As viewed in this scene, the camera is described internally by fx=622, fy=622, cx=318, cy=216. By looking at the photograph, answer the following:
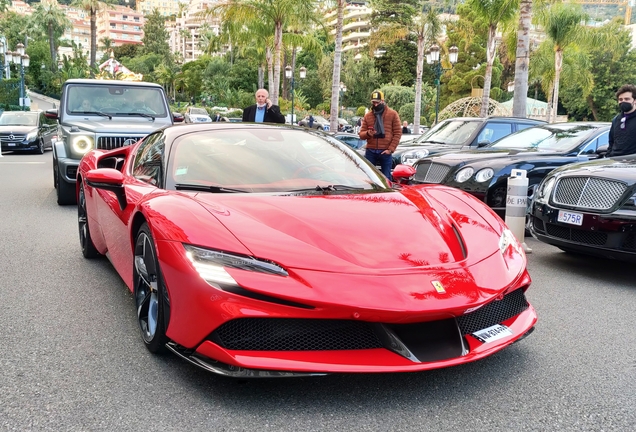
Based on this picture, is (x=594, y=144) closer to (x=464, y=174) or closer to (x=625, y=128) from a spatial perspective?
(x=625, y=128)

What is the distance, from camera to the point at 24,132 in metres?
20.7

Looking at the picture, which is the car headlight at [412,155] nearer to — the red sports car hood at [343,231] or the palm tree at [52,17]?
the red sports car hood at [343,231]

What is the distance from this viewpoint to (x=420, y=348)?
2656 millimetres

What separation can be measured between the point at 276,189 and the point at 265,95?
669 cm

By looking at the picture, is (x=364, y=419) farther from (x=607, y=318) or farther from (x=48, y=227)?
(x=48, y=227)

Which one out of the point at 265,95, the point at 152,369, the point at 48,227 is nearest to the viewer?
the point at 152,369

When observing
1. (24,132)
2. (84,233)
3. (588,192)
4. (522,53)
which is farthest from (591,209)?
(24,132)

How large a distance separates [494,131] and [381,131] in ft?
8.24

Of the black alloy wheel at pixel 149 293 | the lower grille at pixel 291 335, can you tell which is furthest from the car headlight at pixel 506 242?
the black alloy wheel at pixel 149 293

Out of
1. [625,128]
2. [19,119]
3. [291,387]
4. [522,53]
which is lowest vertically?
[291,387]

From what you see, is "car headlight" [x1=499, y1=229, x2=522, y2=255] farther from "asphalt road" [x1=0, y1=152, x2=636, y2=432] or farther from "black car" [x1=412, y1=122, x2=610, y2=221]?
"black car" [x1=412, y1=122, x2=610, y2=221]

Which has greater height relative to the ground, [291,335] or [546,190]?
[546,190]

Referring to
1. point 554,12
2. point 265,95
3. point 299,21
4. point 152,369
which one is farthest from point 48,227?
point 554,12

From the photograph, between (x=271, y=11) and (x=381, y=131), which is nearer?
(x=381, y=131)
